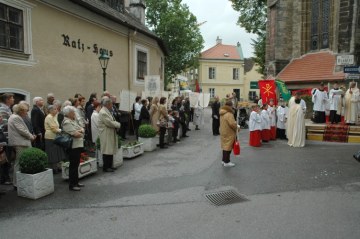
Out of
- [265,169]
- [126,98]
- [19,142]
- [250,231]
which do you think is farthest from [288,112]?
[19,142]

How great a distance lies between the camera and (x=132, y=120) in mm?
14398

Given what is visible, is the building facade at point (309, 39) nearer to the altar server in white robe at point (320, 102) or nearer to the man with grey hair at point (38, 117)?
the altar server in white robe at point (320, 102)

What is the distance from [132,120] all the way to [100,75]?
2.79 m

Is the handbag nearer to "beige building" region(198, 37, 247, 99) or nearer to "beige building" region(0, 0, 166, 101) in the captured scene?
"beige building" region(0, 0, 166, 101)

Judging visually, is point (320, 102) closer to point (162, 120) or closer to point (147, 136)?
point (162, 120)

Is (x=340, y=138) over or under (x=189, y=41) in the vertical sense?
under

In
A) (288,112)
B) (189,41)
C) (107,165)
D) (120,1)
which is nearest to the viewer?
(107,165)

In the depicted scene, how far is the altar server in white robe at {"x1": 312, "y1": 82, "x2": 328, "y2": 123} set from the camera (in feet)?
48.6

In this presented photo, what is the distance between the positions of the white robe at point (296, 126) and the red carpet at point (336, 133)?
1.83m

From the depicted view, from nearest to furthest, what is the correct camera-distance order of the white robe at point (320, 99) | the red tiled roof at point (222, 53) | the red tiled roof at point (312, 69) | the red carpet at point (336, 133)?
the red carpet at point (336, 133) < the white robe at point (320, 99) < the red tiled roof at point (312, 69) < the red tiled roof at point (222, 53)

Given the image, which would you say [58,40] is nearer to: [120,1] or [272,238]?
[120,1]

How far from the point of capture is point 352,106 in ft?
45.3

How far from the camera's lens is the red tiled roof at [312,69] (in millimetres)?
20344

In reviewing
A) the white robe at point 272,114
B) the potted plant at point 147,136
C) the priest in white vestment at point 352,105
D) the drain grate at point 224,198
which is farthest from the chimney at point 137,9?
the drain grate at point 224,198
